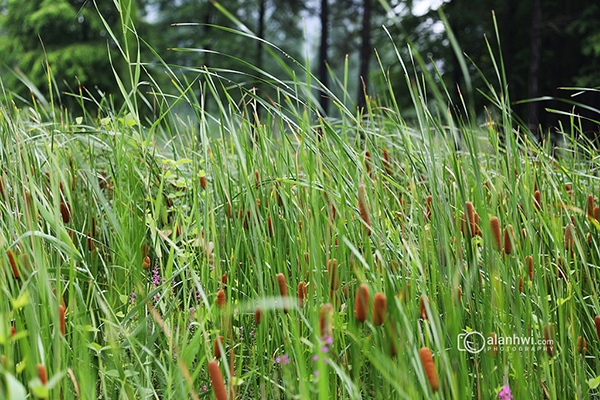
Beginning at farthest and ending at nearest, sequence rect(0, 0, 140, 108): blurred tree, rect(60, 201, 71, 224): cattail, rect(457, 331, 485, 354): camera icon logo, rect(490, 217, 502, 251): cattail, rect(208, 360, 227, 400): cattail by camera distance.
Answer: rect(0, 0, 140, 108): blurred tree < rect(60, 201, 71, 224): cattail < rect(457, 331, 485, 354): camera icon logo < rect(490, 217, 502, 251): cattail < rect(208, 360, 227, 400): cattail

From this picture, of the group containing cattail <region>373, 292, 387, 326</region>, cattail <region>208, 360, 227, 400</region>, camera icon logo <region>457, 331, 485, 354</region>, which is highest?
cattail <region>373, 292, 387, 326</region>

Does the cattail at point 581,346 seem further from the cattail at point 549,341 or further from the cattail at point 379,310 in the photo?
the cattail at point 379,310

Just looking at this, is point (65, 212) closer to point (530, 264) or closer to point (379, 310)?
point (379, 310)

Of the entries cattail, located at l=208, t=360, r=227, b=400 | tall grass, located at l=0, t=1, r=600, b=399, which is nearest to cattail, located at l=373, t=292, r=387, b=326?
tall grass, located at l=0, t=1, r=600, b=399

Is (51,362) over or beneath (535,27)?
beneath

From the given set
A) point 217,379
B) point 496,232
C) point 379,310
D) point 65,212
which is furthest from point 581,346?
point 65,212

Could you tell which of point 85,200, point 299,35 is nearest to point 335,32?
point 299,35

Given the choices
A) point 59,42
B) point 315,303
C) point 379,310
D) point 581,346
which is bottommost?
point 581,346

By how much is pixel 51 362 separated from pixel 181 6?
77.2 feet

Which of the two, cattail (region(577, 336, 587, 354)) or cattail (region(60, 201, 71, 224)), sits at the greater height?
cattail (region(60, 201, 71, 224))

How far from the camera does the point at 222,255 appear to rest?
71.3 inches

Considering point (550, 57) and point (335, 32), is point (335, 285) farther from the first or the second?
point (335, 32)

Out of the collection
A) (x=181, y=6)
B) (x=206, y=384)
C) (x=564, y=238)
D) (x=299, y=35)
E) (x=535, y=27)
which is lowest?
(x=206, y=384)

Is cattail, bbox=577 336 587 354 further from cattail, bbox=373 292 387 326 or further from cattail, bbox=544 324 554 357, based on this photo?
cattail, bbox=373 292 387 326
